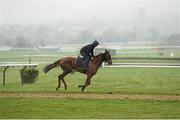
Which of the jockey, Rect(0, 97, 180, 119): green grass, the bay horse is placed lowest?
Rect(0, 97, 180, 119): green grass

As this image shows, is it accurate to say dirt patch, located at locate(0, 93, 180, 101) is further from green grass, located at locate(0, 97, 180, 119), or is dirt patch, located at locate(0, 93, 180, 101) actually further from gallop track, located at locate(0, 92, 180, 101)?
green grass, located at locate(0, 97, 180, 119)

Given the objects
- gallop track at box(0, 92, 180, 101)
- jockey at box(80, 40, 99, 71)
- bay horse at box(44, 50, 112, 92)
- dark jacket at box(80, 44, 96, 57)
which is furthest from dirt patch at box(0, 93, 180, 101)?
dark jacket at box(80, 44, 96, 57)

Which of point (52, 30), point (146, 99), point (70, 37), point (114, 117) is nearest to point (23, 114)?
point (114, 117)

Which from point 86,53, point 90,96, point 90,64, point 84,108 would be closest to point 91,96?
point 90,96

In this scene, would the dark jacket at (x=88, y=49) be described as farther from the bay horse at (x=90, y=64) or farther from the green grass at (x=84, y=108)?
the green grass at (x=84, y=108)

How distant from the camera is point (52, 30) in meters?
128

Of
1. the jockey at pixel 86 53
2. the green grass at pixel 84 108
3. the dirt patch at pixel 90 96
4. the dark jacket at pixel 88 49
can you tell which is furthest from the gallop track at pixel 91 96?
the dark jacket at pixel 88 49

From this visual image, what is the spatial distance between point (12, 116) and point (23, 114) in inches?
17.5

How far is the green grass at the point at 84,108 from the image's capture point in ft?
38.8

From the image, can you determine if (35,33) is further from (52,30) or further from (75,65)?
(75,65)

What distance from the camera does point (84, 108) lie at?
42.7ft

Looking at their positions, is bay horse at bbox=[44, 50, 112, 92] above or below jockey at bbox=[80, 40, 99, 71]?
below

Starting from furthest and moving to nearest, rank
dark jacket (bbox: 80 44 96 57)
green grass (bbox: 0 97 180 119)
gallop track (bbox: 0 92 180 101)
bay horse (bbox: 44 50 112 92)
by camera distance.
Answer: bay horse (bbox: 44 50 112 92) < dark jacket (bbox: 80 44 96 57) < gallop track (bbox: 0 92 180 101) < green grass (bbox: 0 97 180 119)

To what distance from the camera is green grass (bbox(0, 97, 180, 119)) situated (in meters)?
11.8
